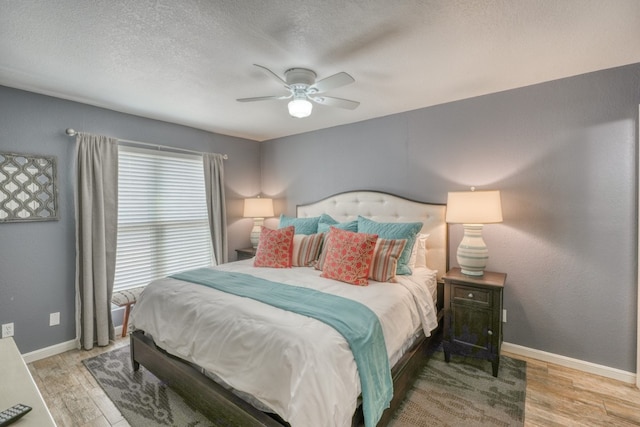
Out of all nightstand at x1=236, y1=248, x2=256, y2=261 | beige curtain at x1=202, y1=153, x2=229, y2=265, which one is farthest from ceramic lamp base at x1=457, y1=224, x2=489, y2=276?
beige curtain at x1=202, y1=153, x2=229, y2=265

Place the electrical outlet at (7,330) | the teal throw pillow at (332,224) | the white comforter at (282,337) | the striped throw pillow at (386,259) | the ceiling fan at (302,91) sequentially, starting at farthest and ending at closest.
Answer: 1. the teal throw pillow at (332,224)
2. the electrical outlet at (7,330)
3. the striped throw pillow at (386,259)
4. the ceiling fan at (302,91)
5. the white comforter at (282,337)

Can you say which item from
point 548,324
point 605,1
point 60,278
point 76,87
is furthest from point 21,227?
point 548,324

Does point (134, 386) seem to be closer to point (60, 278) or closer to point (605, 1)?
point (60, 278)

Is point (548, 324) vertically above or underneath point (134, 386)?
above

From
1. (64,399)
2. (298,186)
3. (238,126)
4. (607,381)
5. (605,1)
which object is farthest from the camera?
(298,186)

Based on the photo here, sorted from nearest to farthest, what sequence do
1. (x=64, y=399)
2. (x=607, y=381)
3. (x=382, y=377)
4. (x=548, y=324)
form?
(x=382, y=377) → (x=64, y=399) → (x=607, y=381) → (x=548, y=324)

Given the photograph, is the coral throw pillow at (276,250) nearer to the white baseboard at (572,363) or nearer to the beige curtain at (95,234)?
the beige curtain at (95,234)

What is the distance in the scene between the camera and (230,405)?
1.62 metres

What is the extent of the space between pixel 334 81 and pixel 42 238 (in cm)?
302

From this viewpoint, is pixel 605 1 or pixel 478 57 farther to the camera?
pixel 478 57

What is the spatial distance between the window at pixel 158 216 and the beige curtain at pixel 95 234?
0.17 metres

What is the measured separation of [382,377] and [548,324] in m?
1.91

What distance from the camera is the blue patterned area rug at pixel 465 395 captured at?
1.90 metres

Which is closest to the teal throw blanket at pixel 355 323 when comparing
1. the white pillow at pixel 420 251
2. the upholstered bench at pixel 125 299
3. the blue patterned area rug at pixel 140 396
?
A: the blue patterned area rug at pixel 140 396
